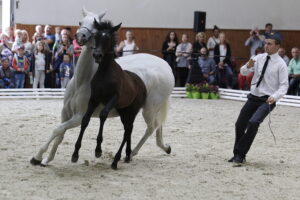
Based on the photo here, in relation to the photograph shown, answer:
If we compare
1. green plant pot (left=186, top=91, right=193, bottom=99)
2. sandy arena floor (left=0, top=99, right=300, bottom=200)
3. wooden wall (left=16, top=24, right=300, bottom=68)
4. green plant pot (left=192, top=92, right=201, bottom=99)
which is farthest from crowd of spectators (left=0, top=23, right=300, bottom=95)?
sandy arena floor (left=0, top=99, right=300, bottom=200)

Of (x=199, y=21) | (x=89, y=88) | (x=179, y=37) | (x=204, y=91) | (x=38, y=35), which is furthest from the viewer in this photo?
(x=179, y=37)

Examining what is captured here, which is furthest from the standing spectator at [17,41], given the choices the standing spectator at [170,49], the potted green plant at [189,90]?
the potted green plant at [189,90]

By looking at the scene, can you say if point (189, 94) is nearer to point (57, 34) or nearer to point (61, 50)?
point (61, 50)

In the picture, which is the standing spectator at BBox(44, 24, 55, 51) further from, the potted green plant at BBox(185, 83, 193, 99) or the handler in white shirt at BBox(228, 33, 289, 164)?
the handler in white shirt at BBox(228, 33, 289, 164)

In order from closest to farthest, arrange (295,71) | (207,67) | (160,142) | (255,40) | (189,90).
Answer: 1. (160,142)
2. (295,71)
3. (189,90)
4. (207,67)
5. (255,40)

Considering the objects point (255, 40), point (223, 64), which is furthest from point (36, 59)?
point (255, 40)

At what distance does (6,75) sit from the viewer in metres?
14.3

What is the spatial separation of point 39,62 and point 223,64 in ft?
14.9

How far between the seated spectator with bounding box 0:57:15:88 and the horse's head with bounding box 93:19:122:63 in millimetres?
7831

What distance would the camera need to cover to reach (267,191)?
6133 mm

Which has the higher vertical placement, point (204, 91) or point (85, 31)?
point (85, 31)

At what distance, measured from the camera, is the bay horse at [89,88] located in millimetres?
6637

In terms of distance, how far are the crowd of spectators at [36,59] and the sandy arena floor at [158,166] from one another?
10.4ft

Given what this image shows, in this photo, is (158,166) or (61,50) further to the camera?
(61,50)
